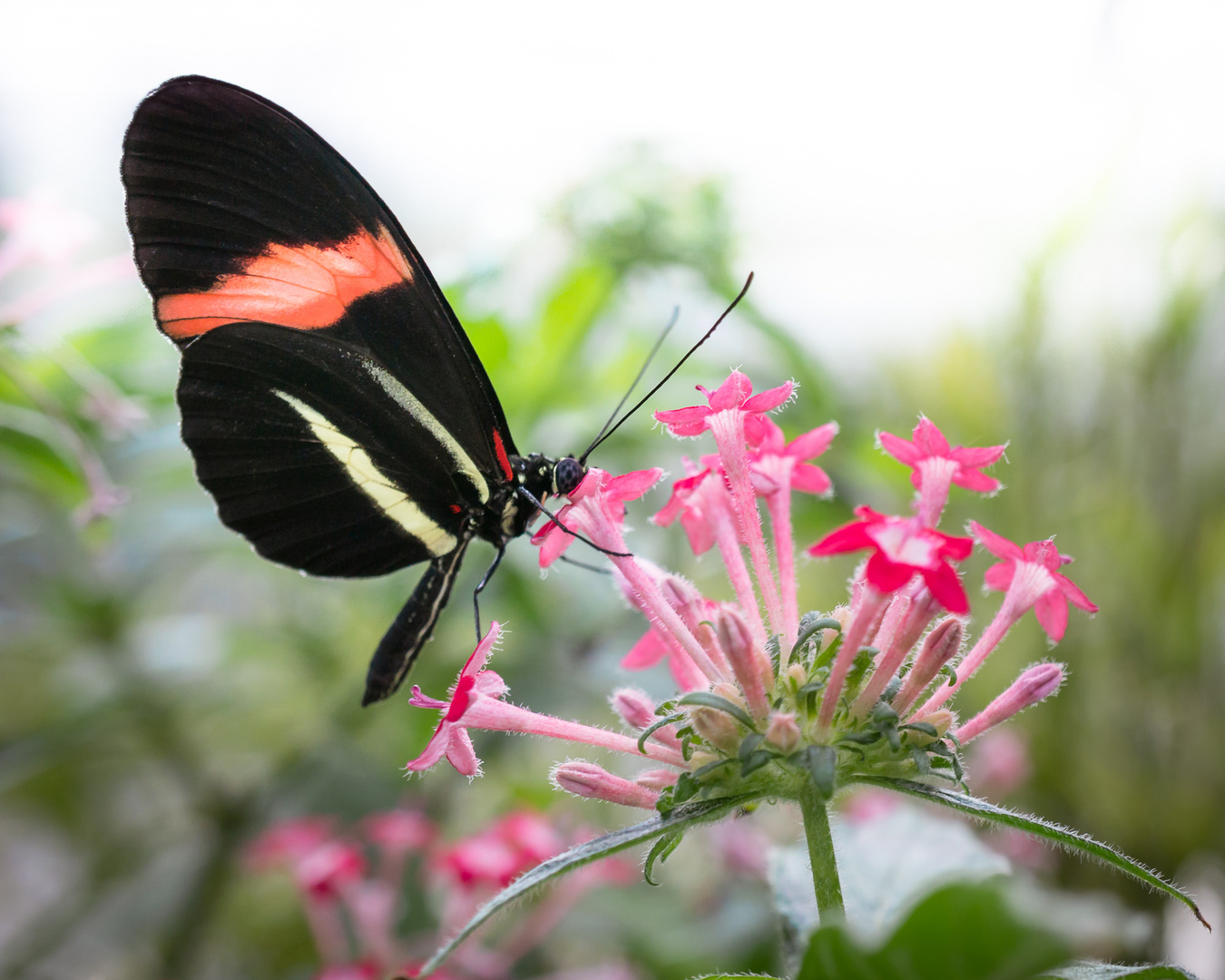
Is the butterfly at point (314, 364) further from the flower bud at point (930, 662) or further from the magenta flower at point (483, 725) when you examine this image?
the flower bud at point (930, 662)

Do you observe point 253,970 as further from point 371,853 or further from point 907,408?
point 907,408

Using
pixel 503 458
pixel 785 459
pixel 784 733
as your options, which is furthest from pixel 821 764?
pixel 503 458

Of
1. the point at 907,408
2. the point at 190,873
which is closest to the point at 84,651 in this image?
the point at 190,873

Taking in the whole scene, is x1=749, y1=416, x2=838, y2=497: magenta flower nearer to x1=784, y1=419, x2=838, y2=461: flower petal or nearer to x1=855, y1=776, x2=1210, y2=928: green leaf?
x1=784, y1=419, x2=838, y2=461: flower petal

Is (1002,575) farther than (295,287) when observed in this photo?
No

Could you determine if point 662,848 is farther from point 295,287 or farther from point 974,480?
point 295,287
